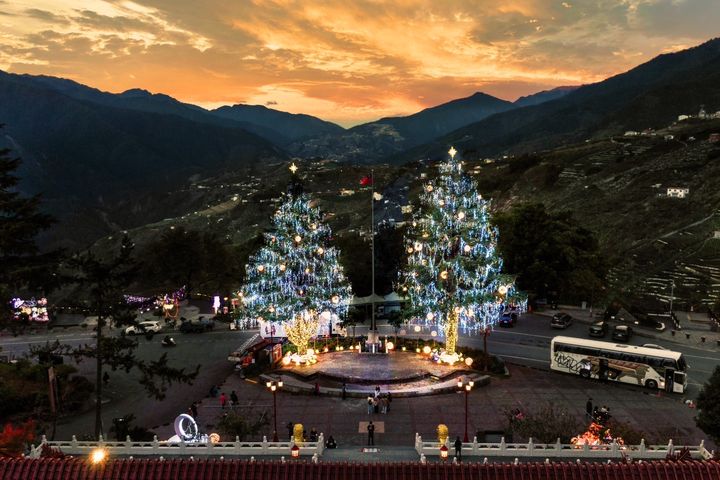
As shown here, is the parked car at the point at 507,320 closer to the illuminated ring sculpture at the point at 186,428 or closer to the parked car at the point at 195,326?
the parked car at the point at 195,326

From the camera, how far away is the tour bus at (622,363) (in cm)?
3500

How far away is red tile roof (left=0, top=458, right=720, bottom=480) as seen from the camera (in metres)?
13.9

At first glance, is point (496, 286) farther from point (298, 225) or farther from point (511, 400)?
point (298, 225)

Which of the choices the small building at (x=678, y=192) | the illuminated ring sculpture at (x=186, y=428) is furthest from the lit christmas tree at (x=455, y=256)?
the small building at (x=678, y=192)

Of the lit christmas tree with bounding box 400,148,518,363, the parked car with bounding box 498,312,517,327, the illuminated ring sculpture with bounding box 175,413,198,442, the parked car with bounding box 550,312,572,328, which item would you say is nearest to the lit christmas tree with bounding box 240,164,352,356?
the lit christmas tree with bounding box 400,148,518,363

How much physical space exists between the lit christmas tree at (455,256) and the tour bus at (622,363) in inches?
260

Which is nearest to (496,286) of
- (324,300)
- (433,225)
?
(433,225)

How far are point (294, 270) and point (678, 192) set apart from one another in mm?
83381

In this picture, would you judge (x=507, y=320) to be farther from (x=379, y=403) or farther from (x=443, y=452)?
(x=443, y=452)

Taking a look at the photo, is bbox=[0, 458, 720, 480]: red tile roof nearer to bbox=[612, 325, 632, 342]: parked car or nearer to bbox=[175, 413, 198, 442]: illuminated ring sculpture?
bbox=[175, 413, 198, 442]: illuminated ring sculpture

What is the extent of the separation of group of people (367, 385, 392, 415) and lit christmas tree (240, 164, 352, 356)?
8.78 meters

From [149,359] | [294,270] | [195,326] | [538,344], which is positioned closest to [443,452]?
[294,270]

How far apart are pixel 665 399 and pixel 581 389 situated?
5211 mm

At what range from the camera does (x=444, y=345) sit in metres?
43.5
